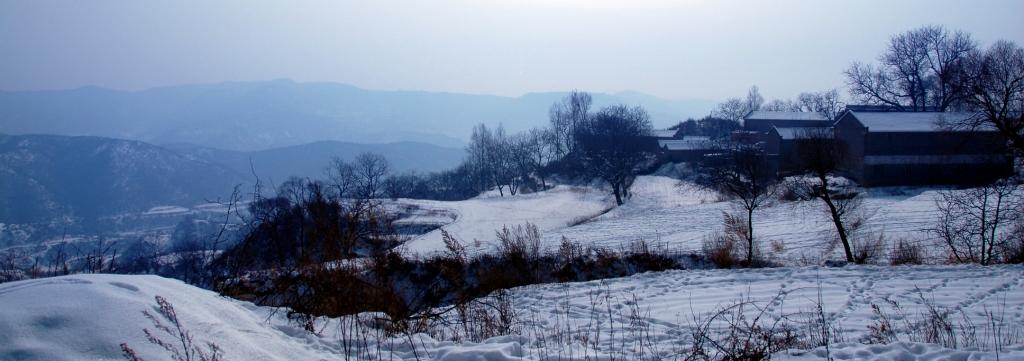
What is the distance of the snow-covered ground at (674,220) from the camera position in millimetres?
23266

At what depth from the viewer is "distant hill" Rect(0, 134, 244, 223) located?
5950 centimetres

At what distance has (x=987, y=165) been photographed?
34094 millimetres

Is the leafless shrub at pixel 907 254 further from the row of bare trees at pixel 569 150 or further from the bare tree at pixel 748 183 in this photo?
the row of bare trees at pixel 569 150

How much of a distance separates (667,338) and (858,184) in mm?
38316

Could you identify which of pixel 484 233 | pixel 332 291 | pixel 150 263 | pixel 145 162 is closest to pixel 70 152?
pixel 145 162

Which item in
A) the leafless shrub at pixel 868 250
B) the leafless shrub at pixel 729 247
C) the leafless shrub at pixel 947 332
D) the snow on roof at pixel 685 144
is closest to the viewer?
the leafless shrub at pixel 947 332

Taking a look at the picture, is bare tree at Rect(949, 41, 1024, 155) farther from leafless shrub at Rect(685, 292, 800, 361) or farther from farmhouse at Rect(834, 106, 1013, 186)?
leafless shrub at Rect(685, 292, 800, 361)

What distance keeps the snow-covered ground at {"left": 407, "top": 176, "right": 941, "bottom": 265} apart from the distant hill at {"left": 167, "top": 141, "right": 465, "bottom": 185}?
66502mm

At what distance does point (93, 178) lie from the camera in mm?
72688

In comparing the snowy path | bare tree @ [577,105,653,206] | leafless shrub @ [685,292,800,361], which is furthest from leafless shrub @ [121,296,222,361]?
bare tree @ [577,105,653,206]

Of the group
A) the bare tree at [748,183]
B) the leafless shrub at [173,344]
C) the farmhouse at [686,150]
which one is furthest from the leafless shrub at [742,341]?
the farmhouse at [686,150]

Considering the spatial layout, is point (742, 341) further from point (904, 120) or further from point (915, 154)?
point (904, 120)

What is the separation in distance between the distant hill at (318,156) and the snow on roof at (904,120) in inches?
3289

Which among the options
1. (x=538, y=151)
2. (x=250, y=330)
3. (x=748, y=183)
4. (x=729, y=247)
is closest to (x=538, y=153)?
(x=538, y=151)
